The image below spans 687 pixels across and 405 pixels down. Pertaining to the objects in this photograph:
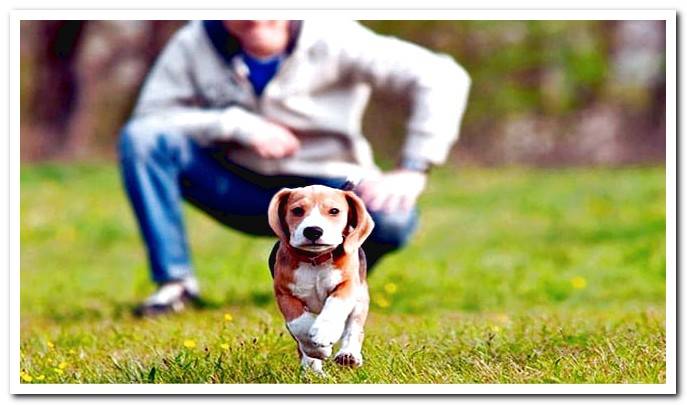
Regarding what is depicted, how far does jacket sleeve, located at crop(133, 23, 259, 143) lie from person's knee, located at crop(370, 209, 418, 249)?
2.09 feet

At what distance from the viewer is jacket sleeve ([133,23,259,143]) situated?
17.1ft

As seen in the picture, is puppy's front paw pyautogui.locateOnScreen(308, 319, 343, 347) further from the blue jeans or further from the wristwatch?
the blue jeans

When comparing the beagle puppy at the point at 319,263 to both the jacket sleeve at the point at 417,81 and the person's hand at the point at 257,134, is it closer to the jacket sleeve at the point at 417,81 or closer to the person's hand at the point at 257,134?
the jacket sleeve at the point at 417,81

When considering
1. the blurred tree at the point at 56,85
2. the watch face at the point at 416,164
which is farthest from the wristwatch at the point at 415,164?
the blurred tree at the point at 56,85

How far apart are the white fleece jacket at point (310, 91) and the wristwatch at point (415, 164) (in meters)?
0.13

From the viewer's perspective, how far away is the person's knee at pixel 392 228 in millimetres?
5027

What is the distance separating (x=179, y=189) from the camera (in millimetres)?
5434

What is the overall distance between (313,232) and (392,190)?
1.03 meters

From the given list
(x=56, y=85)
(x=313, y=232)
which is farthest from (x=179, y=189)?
(x=56, y=85)
